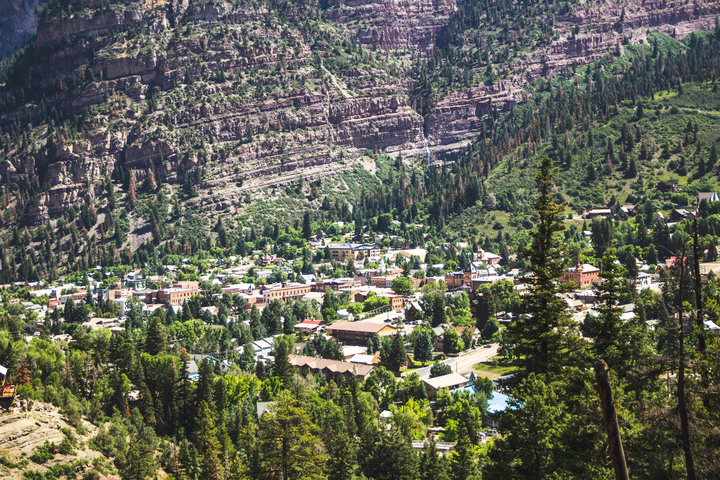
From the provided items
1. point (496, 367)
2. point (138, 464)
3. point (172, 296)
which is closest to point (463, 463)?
point (138, 464)

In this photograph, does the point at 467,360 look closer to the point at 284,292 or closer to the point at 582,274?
the point at 582,274

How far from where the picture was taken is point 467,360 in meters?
93.4

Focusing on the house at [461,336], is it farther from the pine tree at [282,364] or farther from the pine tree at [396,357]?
the pine tree at [282,364]

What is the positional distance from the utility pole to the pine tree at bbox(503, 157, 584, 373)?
16398 mm

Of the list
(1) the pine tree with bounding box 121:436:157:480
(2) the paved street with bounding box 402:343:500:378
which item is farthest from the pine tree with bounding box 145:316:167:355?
(1) the pine tree with bounding box 121:436:157:480

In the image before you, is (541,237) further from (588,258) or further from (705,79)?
(705,79)

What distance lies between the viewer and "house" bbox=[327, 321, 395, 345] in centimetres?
10431

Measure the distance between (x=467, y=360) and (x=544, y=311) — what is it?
213ft

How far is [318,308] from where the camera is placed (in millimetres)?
125562

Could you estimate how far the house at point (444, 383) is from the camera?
78.7 m

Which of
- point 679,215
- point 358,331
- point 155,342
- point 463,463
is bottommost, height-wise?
point 358,331

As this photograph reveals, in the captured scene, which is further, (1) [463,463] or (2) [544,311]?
(1) [463,463]

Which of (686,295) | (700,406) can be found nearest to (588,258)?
(686,295)

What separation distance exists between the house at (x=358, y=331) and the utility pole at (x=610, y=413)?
89213mm
